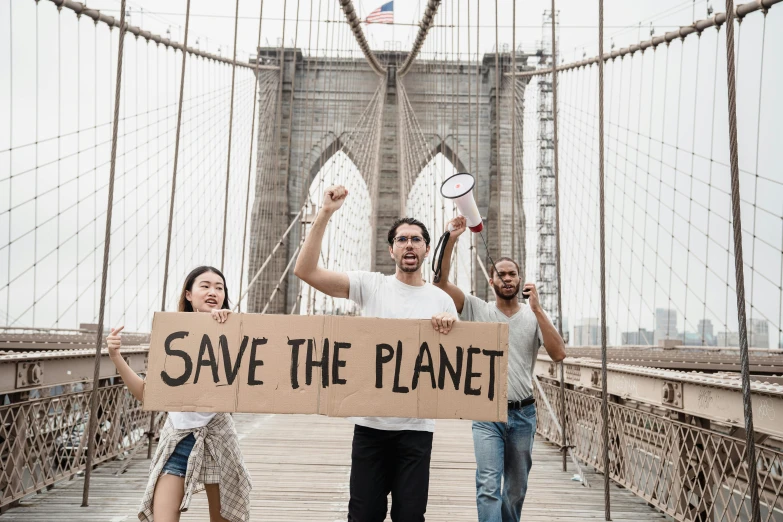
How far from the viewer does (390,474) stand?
172 cm

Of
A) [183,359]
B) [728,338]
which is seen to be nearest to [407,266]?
[183,359]

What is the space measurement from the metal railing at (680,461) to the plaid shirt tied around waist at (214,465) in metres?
1.69

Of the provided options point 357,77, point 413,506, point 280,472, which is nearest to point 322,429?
point 280,472

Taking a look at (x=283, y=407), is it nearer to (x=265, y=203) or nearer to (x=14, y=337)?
(x=14, y=337)

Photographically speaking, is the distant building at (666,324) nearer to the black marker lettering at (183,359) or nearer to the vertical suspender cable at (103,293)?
the vertical suspender cable at (103,293)

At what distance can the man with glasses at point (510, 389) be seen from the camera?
2.02m

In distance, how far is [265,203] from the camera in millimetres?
14430

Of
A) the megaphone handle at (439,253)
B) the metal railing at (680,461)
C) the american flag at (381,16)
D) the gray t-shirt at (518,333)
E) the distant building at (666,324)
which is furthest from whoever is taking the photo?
the american flag at (381,16)

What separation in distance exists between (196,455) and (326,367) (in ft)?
1.44

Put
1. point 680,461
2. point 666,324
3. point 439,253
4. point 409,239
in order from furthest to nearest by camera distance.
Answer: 1. point 666,324
2. point 680,461
3. point 439,253
4. point 409,239

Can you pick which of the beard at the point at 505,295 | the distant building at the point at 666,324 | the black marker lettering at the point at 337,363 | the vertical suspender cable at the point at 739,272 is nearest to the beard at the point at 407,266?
the black marker lettering at the point at 337,363

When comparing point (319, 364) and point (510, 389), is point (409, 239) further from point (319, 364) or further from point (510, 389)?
point (510, 389)

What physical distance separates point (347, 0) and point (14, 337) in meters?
5.65

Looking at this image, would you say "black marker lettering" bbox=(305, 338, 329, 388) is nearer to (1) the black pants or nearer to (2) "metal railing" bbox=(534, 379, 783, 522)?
(1) the black pants
